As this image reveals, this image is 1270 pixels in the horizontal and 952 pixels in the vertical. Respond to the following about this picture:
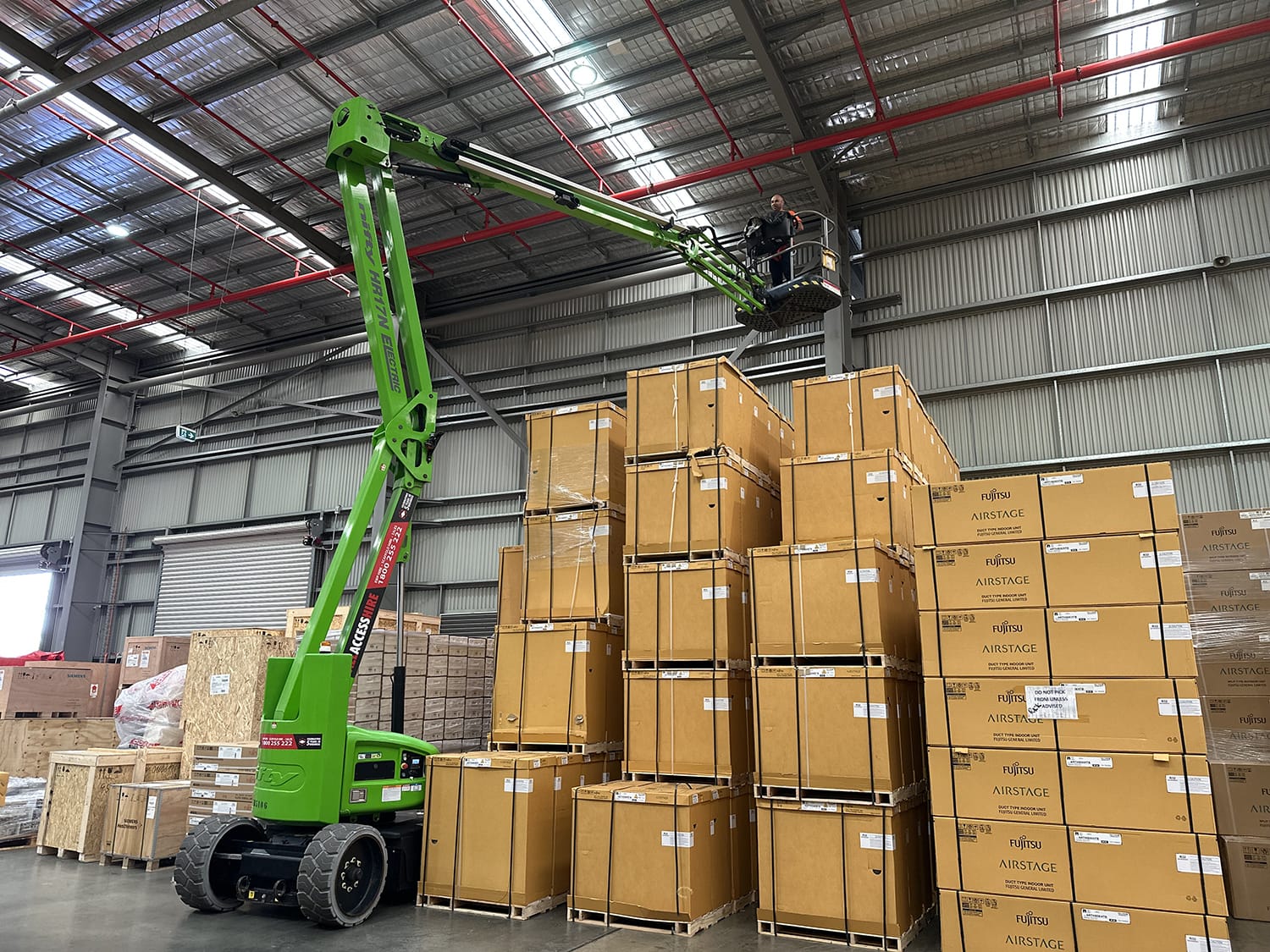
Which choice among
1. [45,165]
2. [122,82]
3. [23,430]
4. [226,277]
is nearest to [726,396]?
[122,82]

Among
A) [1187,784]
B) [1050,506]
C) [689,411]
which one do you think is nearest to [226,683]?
[689,411]

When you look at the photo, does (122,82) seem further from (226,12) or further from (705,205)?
(705,205)

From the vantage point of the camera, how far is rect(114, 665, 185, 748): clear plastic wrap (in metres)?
10.2

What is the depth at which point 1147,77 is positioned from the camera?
10844mm

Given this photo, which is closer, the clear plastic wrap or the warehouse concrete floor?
the warehouse concrete floor

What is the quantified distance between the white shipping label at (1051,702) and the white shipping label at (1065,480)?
1206mm

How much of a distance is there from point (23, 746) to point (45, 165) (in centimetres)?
807

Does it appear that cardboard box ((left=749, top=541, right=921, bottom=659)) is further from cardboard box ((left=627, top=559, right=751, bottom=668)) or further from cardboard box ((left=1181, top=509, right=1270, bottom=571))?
cardboard box ((left=1181, top=509, right=1270, bottom=571))

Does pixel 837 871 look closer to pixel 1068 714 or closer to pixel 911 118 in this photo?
pixel 1068 714

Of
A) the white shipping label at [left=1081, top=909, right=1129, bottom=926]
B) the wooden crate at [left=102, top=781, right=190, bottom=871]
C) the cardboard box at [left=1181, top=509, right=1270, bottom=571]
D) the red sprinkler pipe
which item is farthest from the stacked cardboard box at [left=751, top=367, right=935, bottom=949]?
the wooden crate at [left=102, top=781, right=190, bottom=871]

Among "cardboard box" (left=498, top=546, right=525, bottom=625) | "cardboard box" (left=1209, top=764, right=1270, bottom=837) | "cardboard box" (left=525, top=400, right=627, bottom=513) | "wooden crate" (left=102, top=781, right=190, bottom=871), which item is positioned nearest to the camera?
"cardboard box" (left=1209, top=764, right=1270, bottom=837)

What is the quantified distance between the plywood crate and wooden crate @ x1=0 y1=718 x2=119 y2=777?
3429 mm

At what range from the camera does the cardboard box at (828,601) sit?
19.9 ft

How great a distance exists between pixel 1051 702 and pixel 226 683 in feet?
26.4
